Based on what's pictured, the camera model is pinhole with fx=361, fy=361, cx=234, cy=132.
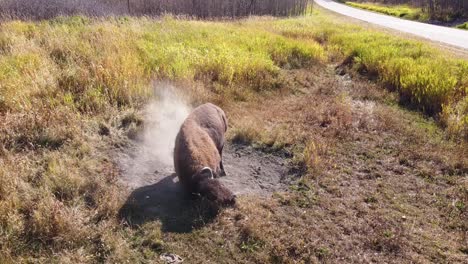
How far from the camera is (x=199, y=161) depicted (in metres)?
4.62

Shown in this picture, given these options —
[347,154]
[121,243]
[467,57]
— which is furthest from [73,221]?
[467,57]

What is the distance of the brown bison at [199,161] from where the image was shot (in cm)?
454

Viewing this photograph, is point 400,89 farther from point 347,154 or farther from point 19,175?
point 19,175

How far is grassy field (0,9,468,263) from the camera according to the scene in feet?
13.8

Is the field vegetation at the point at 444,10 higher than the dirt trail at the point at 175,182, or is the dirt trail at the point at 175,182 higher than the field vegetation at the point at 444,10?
the field vegetation at the point at 444,10

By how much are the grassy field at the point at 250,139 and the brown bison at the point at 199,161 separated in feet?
1.21

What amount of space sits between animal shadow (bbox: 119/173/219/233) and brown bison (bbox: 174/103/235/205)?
191 millimetres

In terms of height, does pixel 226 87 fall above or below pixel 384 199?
above

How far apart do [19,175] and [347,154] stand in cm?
522

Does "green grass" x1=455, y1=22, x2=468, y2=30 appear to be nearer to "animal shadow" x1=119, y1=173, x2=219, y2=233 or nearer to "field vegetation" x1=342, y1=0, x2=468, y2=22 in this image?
"field vegetation" x1=342, y1=0, x2=468, y2=22

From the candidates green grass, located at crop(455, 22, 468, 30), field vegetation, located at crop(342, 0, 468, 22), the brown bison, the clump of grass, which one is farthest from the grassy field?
field vegetation, located at crop(342, 0, 468, 22)

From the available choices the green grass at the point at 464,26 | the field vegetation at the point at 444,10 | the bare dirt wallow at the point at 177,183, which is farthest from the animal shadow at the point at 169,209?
the field vegetation at the point at 444,10

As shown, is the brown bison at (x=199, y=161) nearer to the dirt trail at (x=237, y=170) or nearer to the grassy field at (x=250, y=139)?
the grassy field at (x=250, y=139)

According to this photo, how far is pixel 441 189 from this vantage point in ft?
18.3
